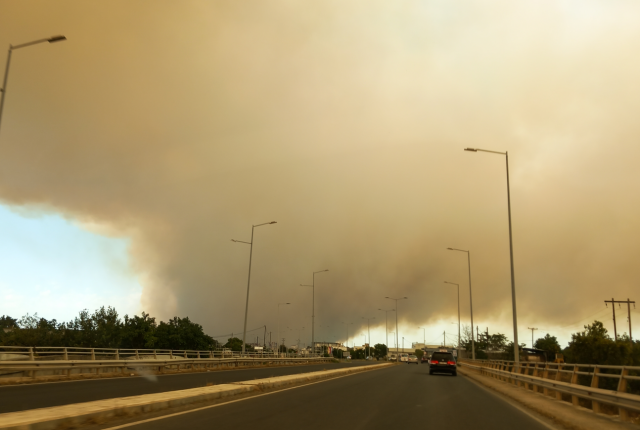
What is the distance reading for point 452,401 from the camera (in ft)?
60.9

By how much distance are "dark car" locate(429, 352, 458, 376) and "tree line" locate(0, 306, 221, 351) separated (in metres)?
58.5

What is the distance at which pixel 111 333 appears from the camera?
299 feet

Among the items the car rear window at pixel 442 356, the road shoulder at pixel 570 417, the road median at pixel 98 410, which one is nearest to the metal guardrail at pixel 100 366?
the road median at pixel 98 410

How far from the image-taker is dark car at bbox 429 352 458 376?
4447 centimetres

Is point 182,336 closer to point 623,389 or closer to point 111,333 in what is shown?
point 111,333

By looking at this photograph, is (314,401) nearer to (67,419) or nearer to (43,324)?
(67,419)

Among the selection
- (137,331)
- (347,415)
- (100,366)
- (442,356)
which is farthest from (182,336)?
(347,415)

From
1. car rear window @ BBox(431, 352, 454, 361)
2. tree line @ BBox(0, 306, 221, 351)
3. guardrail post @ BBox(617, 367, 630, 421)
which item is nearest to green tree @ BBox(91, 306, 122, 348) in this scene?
tree line @ BBox(0, 306, 221, 351)

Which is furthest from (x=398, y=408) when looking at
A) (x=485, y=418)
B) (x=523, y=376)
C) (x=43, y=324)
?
(x=43, y=324)

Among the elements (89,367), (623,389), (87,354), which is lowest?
(89,367)

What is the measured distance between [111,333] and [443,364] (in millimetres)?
65618

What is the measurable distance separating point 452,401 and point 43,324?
8451cm

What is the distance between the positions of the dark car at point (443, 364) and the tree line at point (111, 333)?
192 ft

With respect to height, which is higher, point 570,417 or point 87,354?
point 87,354
